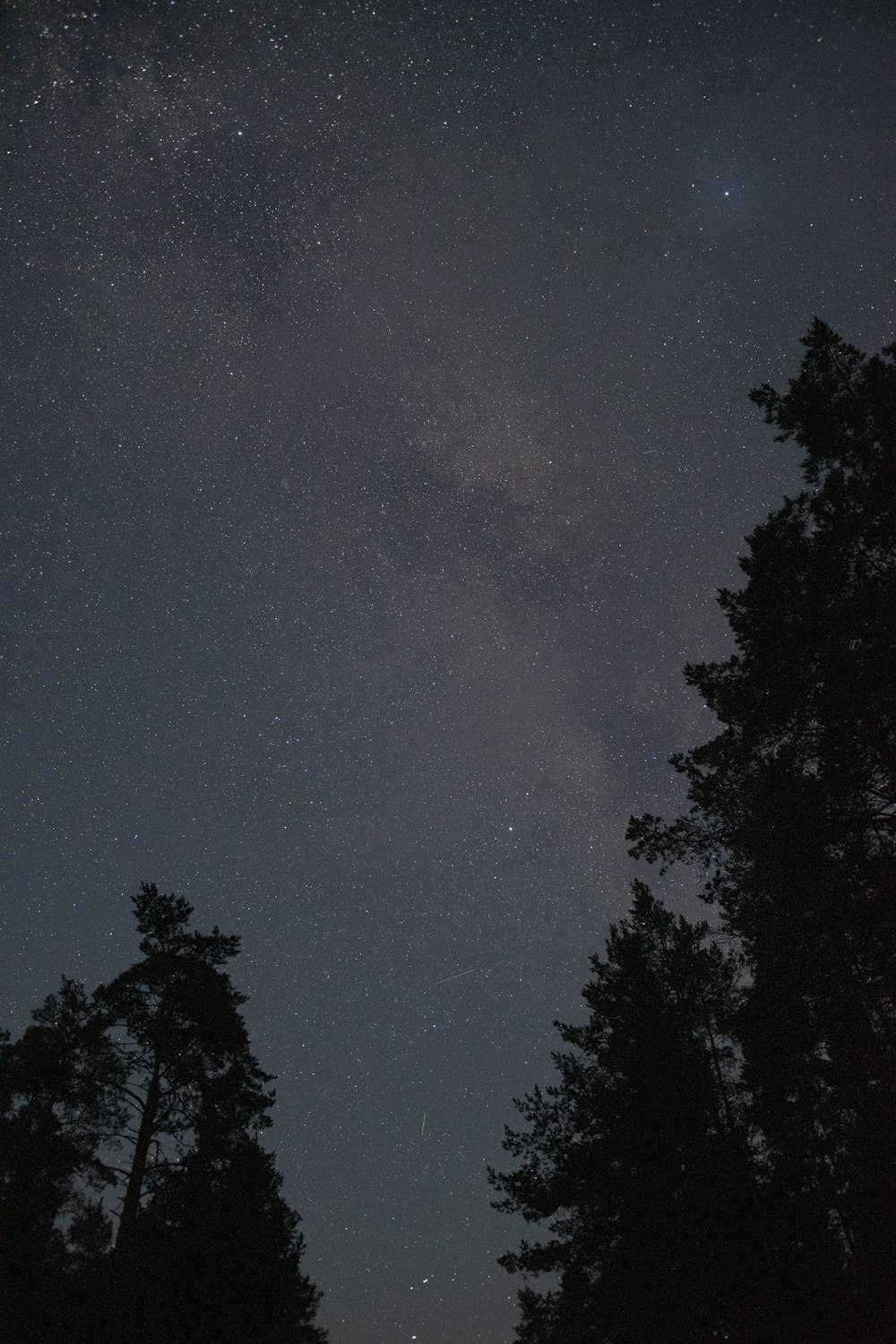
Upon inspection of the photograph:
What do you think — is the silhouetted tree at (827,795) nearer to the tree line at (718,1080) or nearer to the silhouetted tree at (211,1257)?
the tree line at (718,1080)

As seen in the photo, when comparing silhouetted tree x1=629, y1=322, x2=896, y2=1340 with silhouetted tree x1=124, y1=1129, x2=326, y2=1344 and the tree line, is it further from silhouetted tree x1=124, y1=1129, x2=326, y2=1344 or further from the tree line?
silhouetted tree x1=124, y1=1129, x2=326, y2=1344

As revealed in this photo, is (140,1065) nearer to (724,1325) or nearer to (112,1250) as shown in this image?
(112,1250)

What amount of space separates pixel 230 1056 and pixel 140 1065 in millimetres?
1884

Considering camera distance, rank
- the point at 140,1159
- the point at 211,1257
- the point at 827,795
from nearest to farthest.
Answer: the point at 827,795 → the point at 211,1257 → the point at 140,1159

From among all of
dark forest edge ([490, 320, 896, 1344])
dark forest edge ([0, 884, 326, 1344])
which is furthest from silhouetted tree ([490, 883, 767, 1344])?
dark forest edge ([0, 884, 326, 1344])

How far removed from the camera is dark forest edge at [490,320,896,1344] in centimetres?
1182

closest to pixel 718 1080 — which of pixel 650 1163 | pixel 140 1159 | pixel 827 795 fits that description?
pixel 650 1163

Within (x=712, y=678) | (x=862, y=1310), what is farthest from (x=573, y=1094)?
(x=712, y=678)

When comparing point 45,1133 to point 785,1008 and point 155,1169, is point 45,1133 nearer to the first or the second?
point 155,1169

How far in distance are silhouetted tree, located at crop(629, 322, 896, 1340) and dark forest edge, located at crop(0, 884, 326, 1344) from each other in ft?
32.7

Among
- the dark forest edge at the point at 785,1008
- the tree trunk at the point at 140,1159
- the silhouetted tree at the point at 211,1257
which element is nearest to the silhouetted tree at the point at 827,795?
the dark forest edge at the point at 785,1008

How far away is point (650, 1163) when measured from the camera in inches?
635

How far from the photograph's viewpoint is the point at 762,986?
46.3 ft

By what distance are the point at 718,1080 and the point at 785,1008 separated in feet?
16.5
